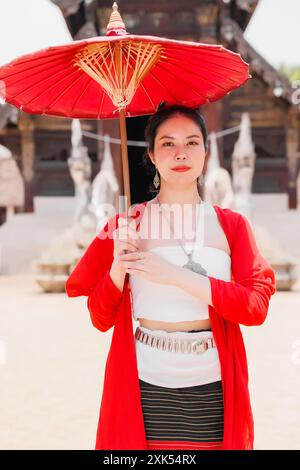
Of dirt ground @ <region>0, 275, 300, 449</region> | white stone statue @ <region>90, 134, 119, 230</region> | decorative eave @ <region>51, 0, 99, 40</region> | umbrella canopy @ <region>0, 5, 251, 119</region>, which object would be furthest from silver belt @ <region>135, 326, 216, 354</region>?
decorative eave @ <region>51, 0, 99, 40</region>

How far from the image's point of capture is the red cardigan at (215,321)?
1.88 metres

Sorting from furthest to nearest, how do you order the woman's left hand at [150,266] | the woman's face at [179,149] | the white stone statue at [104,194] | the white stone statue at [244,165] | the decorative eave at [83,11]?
the decorative eave at [83,11] < the white stone statue at [244,165] < the white stone statue at [104,194] < the woman's face at [179,149] < the woman's left hand at [150,266]

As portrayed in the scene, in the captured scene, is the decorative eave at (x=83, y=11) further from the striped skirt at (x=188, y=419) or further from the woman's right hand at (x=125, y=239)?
the striped skirt at (x=188, y=419)

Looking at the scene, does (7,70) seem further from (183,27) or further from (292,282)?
(183,27)

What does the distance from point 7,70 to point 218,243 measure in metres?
0.88

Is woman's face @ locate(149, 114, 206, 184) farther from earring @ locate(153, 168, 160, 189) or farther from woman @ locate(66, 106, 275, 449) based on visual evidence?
earring @ locate(153, 168, 160, 189)

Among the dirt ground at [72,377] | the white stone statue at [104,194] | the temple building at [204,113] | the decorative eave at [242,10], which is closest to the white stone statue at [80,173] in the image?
the white stone statue at [104,194]

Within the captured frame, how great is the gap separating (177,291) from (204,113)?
12469 millimetres

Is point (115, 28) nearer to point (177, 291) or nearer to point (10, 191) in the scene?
point (177, 291)

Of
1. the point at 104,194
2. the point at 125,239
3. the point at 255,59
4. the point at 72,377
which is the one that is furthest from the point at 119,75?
the point at 255,59

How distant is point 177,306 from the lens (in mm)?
1969

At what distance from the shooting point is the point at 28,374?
5.32 metres

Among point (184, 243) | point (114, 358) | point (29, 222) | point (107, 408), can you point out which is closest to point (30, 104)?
point (184, 243)

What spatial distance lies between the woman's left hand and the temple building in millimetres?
11542
